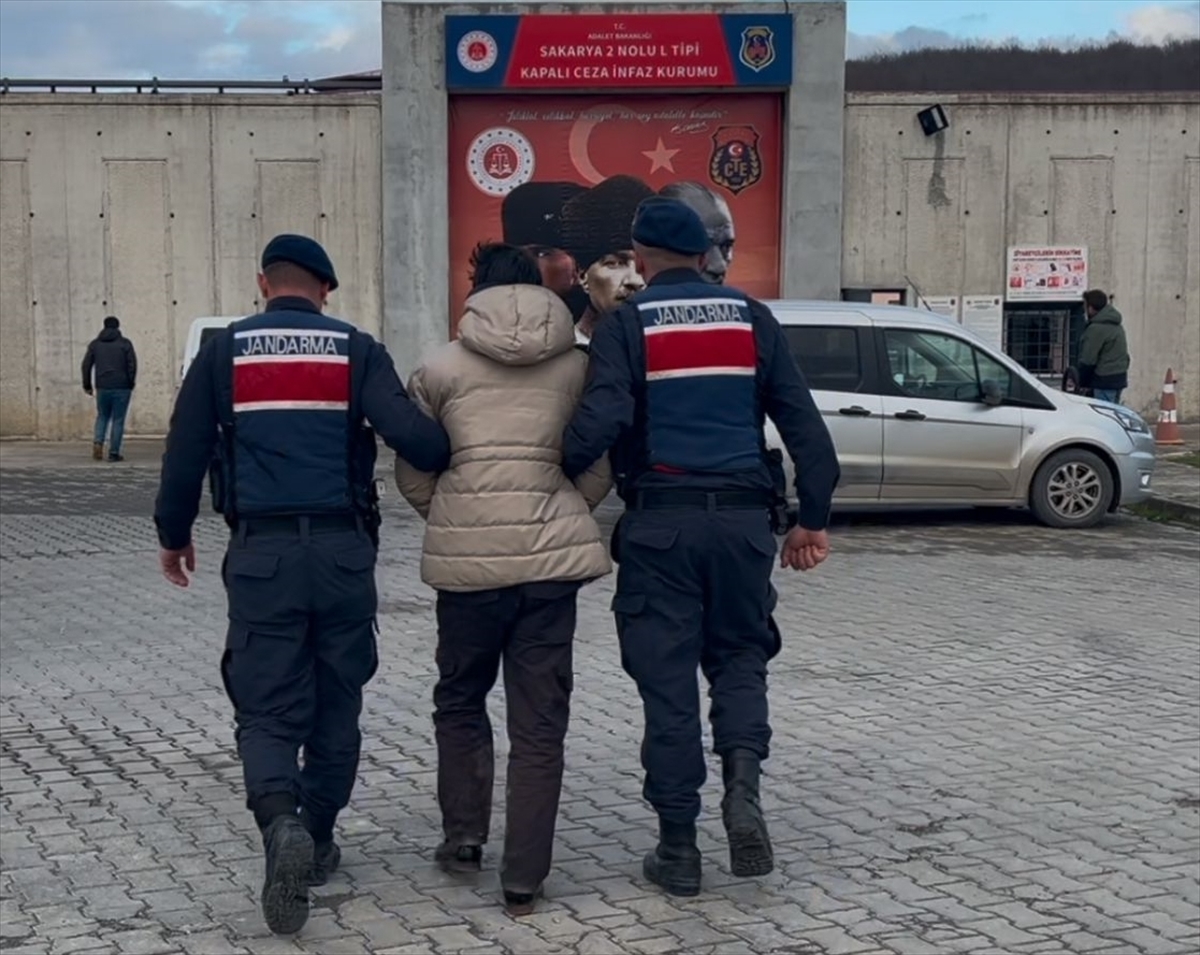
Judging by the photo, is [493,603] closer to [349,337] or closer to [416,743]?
[349,337]

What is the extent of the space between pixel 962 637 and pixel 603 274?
4145mm

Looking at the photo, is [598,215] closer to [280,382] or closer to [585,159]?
[585,159]

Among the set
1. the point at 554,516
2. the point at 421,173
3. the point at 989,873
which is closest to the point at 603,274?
the point at 554,516

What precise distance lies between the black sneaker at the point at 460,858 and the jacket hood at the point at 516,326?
1550 mm

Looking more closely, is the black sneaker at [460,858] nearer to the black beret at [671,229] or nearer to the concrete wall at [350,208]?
the black beret at [671,229]

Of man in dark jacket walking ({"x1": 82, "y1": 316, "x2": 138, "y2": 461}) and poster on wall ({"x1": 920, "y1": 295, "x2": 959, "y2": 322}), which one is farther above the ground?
poster on wall ({"x1": 920, "y1": 295, "x2": 959, "y2": 322})

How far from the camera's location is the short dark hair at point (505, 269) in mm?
5410

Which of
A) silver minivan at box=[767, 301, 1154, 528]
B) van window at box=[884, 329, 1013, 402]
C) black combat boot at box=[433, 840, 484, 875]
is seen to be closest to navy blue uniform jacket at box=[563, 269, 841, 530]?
black combat boot at box=[433, 840, 484, 875]

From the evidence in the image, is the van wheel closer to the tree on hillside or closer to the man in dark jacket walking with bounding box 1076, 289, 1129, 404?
the man in dark jacket walking with bounding box 1076, 289, 1129, 404

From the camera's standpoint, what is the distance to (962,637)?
9773mm

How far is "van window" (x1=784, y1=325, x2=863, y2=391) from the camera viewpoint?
14.4 meters

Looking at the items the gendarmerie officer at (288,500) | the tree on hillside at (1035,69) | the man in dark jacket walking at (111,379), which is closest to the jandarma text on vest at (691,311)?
the gendarmerie officer at (288,500)

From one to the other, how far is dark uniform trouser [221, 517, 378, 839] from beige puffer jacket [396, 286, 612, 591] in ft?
0.91

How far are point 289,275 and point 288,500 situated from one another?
2.35 ft
